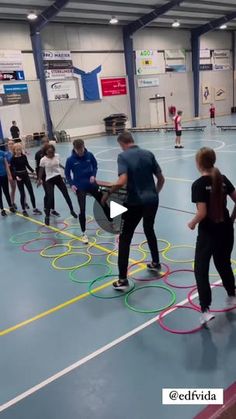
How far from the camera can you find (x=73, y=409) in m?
2.79

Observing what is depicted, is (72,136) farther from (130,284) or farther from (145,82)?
(130,284)

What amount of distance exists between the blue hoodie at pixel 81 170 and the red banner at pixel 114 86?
2096 cm

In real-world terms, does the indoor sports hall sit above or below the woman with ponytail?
below

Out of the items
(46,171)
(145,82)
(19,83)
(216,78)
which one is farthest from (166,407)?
(216,78)

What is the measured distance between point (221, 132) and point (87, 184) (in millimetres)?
15129

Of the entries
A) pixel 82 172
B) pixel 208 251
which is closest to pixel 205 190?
pixel 208 251

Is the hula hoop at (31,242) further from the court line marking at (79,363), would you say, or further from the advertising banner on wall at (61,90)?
the advertising banner on wall at (61,90)

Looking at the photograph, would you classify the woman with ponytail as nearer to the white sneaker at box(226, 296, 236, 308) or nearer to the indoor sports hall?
the indoor sports hall

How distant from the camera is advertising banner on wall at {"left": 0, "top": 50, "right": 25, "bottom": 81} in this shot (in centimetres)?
2098

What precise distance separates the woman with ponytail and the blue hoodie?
10.3 feet

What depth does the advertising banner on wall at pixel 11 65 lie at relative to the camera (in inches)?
826

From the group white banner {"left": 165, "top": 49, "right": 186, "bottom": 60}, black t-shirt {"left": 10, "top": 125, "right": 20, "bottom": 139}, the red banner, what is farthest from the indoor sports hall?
white banner {"left": 165, "top": 49, "right": 186, "bottom": 60}

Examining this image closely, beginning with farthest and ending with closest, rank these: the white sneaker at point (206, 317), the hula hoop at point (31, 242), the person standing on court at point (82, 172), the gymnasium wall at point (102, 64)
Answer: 1. the gymnasium wall at point (102, 64)
2. the hula hoop at point (31, 242)
3. the person standing on court at point (82, 172)
4. the white sneaker at point (206, 317)
